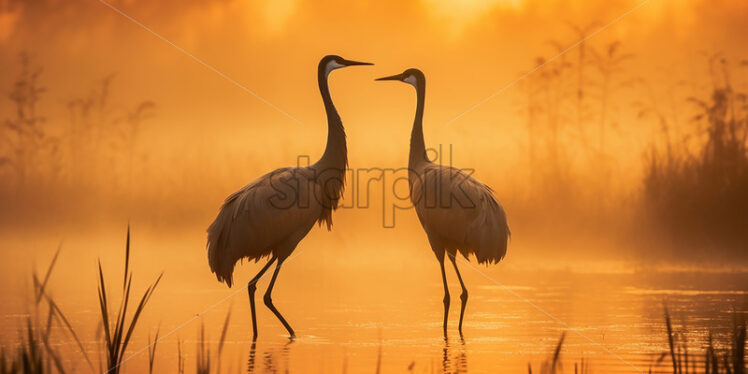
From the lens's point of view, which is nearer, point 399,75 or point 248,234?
point 248,234

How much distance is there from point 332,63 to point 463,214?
111 inches

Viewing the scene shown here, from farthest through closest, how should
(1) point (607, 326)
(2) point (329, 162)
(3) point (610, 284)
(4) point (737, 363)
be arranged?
(3) point (610, 284) → (2) point (329, 162) → (1) point (607, 326) → (4) point (737, 363)

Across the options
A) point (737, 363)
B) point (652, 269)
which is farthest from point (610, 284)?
point (737, 363)

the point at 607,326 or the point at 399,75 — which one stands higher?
the point at 399,75

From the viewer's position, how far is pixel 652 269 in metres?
17.1

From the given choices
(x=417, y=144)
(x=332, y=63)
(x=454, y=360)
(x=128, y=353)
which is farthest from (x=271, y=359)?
(x=332, y=63)

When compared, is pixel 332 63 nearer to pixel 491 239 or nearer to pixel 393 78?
pixel 393 78

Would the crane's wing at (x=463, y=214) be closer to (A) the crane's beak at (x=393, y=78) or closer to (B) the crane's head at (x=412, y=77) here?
(B) the crane's head at (x=412, y=77)

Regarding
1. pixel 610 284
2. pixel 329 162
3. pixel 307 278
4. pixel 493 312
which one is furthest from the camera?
pixel 307 278

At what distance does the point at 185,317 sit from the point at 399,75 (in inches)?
168

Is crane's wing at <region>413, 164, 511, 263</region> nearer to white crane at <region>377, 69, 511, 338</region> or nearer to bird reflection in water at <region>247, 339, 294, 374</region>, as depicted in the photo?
white crane at <region>377, 69, 511, 338</region>

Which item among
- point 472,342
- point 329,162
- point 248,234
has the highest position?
point 329,162

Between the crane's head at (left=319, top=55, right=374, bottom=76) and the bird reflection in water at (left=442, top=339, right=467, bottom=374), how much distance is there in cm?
420

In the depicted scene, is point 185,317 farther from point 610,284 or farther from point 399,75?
point 610,284
